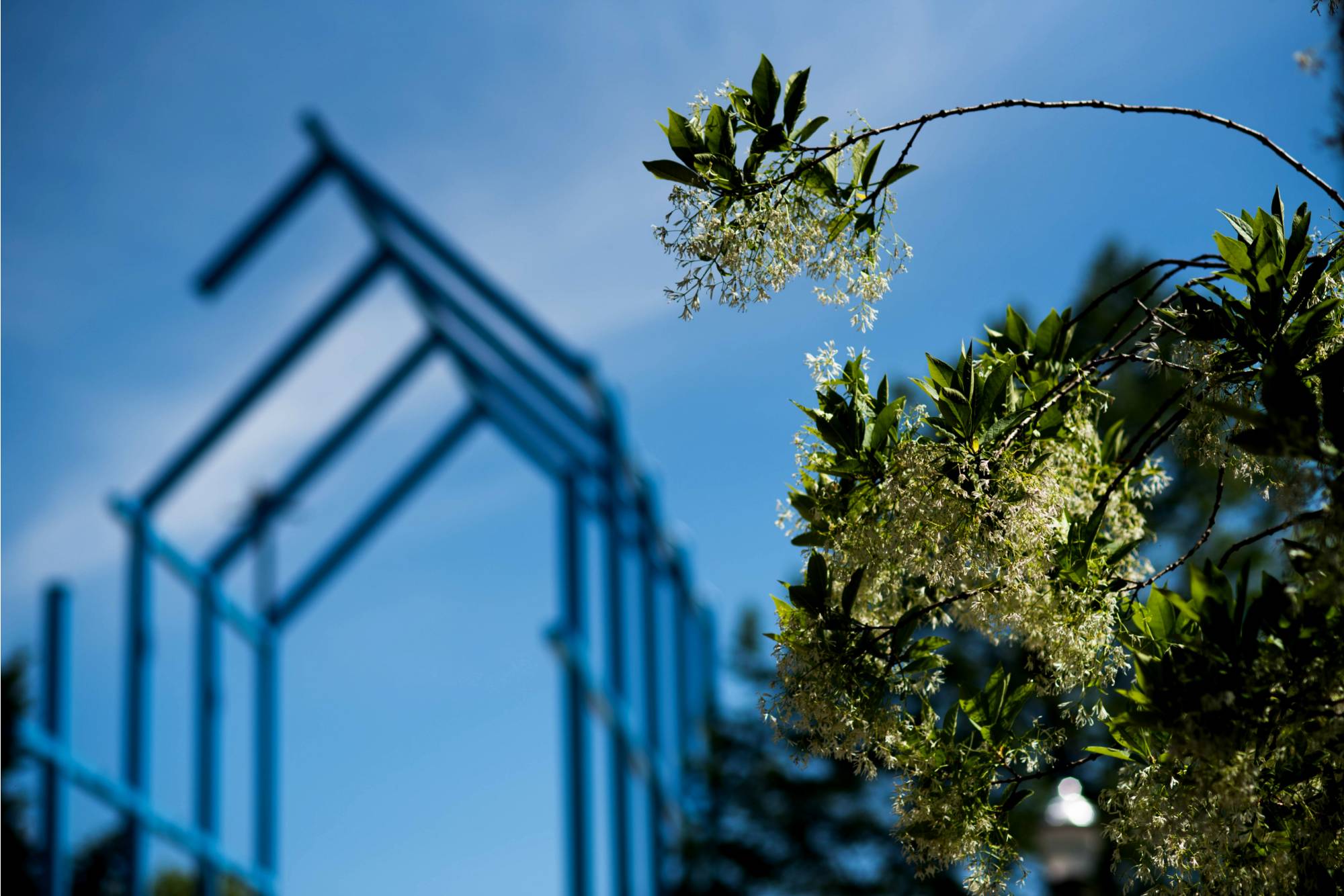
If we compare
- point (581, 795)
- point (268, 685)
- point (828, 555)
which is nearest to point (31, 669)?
point (268, 685)

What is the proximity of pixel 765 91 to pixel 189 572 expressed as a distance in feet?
31.0

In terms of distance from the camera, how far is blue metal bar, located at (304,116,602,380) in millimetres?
8125

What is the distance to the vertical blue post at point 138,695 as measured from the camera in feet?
30.7

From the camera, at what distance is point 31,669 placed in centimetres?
1858

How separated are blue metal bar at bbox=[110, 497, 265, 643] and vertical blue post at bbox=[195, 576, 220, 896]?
0.02m

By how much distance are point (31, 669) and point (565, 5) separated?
57.2 feet

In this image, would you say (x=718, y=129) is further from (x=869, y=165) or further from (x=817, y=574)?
(x=817, y=574)

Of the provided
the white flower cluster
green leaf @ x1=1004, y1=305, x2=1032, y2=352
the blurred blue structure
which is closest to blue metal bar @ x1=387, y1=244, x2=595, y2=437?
the blurred blue structure

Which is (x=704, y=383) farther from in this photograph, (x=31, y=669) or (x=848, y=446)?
(x=31, y=669)

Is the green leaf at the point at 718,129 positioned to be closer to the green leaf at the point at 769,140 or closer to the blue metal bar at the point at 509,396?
the green leaf at the point at 769,140

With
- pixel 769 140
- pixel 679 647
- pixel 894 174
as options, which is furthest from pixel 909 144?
pixel 679 647

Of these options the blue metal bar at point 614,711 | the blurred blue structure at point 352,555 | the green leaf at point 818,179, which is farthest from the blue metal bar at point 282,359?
the green leaf at point 818,179

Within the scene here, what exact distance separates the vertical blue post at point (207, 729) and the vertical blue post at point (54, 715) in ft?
4.12

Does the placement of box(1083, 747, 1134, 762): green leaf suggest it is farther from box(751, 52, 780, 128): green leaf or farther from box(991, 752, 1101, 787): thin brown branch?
box(751, 52, 780, 128): green leaf
